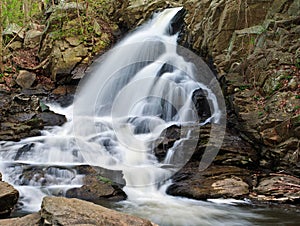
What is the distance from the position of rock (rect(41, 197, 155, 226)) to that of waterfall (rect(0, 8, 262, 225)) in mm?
1705

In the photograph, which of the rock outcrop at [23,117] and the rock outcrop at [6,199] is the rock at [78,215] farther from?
the rock outcrop at [23,117]

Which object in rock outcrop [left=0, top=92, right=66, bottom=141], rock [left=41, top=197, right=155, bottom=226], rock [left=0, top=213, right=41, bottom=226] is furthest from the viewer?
rock outcrop [left=0, top=92, right=66, bottom=141]

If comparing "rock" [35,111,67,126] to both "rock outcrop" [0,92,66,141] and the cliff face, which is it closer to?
"rock outcrop" [0,92,66,141]

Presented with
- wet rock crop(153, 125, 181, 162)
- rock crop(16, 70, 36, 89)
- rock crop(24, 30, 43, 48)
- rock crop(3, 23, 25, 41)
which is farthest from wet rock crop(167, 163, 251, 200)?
rock crop(3, 23, 25, 41)

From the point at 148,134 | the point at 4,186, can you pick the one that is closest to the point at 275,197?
the point at 148,134

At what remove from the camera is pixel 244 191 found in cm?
581

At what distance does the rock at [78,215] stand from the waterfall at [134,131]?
1705 mm

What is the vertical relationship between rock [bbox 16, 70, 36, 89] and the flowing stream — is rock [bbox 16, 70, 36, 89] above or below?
above

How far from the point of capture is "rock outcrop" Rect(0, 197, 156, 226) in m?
2.99

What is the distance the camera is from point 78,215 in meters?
3.07

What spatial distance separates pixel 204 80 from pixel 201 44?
1.60 m

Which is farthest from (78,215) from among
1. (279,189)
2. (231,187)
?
(279,189)

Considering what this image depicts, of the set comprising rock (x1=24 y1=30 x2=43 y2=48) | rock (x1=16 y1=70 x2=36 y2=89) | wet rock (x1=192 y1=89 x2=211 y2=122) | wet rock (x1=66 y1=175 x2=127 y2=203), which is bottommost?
wet rock (x1=66 y1=175 x2=127 y2=203)

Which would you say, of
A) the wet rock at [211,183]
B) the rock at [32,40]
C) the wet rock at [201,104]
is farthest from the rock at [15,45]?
Answer: the wet rock at [211,183]
